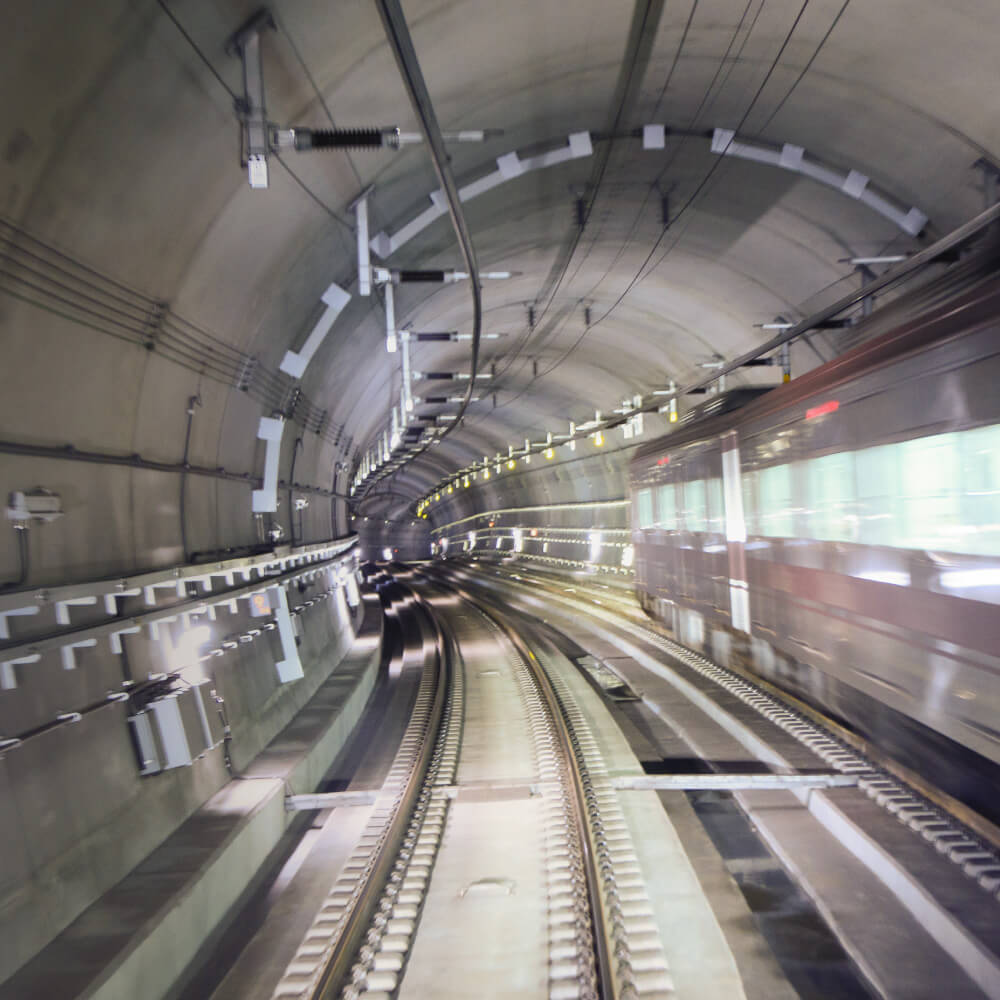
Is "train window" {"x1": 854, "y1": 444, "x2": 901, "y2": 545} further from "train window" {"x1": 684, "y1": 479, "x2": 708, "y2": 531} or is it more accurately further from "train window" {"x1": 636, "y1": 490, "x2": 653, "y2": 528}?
"train window" {"x1": 636, "y1": 490, "x2": 653, "y2": 528}

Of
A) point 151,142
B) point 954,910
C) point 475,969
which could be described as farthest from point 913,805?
point 151,142

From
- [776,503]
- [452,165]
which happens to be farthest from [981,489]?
[452,165]

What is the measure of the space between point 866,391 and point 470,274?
4.26 meters

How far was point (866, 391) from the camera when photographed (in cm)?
684

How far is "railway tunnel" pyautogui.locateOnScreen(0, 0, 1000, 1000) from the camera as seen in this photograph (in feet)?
15.3

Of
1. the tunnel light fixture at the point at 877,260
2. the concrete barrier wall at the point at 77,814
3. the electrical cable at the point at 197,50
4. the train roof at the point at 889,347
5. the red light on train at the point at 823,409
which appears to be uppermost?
the tunnel light fixture at the point at 877,260

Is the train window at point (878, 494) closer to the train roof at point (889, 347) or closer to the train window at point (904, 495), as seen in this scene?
the train window at point (904, 495)

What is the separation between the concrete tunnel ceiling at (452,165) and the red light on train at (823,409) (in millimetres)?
3035

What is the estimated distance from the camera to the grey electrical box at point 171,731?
5902 millimetres

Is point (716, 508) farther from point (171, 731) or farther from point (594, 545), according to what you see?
point (594, 545)

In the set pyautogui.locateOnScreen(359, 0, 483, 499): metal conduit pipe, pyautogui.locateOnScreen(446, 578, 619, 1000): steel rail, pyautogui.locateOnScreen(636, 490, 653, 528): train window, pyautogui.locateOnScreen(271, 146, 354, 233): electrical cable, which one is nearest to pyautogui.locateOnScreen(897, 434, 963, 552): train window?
pyautogui.locateOnScreen(446, 578, 619, 1000): steel rail

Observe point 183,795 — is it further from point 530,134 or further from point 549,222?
point 549,222

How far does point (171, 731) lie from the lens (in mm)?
6094

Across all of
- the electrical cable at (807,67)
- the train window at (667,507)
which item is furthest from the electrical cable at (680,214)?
the train window at (667,507)
